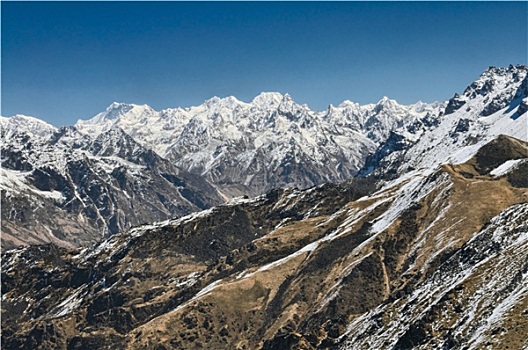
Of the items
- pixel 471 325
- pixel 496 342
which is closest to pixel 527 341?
pixel 496 342

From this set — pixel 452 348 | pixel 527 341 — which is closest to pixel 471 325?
pixel 452 348

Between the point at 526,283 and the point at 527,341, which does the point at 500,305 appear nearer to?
the point at 526,283

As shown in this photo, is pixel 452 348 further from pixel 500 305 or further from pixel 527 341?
pixel 527 341

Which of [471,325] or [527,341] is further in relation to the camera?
[471,325]

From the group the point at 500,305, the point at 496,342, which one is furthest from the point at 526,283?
the point at 496,342

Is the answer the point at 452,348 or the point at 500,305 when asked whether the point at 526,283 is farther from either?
the point at 452,348

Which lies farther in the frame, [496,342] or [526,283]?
[526,283]

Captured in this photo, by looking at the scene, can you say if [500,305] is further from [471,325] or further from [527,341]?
[527,341]
